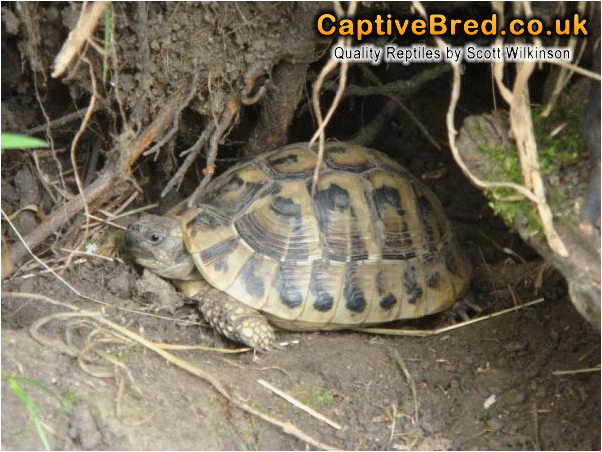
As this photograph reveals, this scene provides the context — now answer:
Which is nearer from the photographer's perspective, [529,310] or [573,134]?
[573,134]

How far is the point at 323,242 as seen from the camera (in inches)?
A: 162

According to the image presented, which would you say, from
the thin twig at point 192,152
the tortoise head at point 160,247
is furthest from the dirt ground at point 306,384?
the thin twig at point 192,152

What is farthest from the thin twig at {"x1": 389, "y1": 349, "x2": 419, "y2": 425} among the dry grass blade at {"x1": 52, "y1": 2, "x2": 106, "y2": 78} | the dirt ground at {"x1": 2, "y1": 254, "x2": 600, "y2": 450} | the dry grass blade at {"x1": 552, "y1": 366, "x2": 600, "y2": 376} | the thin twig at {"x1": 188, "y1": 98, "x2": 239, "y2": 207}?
the dry grass blade at {"x1": 52, "y1": 2, "x2": 106, "y2": 78}

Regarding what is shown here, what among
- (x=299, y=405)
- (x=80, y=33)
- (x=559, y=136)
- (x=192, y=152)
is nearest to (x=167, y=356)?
(x=299, y=405)

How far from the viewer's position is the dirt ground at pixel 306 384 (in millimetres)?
2902

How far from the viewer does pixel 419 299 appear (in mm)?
4230

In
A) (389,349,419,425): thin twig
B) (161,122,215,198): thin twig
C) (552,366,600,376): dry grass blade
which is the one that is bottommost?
(389,349,419,425): thin twig

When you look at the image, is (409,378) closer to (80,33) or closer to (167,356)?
(167,356)

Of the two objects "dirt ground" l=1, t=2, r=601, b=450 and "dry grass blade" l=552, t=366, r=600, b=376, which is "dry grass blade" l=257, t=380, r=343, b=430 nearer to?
"dirt ground" l=1, t=2, r=601, b=450

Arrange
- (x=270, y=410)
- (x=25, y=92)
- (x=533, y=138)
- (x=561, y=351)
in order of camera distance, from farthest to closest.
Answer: (x=25, y=92) < (x=561, y=351) < (x=270, y=410) < (x=533, y=138)

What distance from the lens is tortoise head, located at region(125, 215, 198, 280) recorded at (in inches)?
162

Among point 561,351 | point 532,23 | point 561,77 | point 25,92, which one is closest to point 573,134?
point 561,77

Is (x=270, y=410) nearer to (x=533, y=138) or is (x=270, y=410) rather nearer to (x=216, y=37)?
(x=533, y=138)

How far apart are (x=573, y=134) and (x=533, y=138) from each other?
0.23 metres
